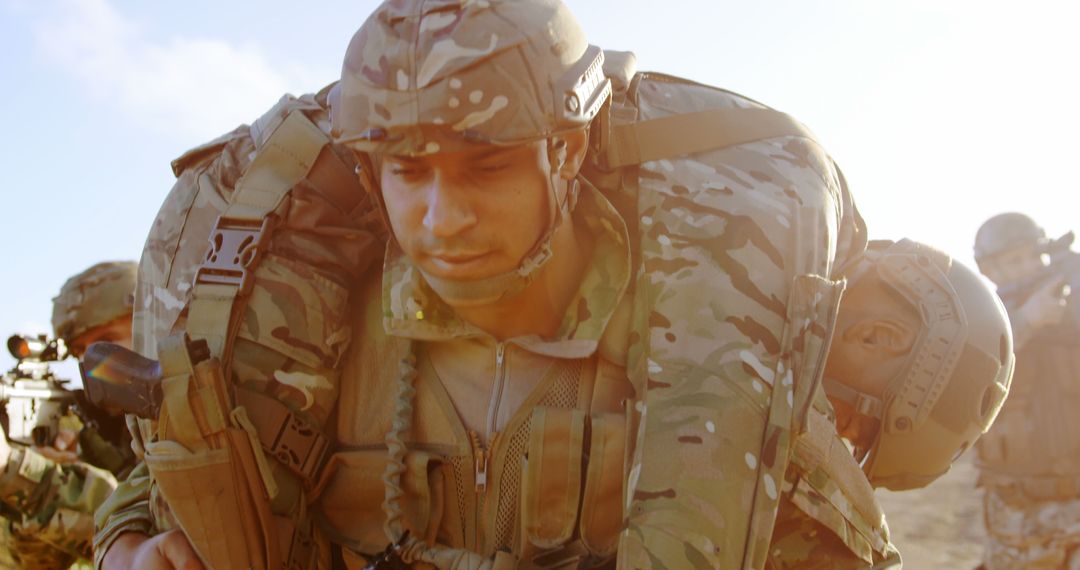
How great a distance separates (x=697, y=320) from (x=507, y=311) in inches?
22.7

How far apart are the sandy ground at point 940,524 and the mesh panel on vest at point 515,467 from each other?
1051 cm

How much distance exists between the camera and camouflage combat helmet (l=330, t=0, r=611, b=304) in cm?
294

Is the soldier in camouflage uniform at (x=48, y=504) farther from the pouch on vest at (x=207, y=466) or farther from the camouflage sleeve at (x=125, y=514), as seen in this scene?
the pouch on vest at (x=207, y=466)

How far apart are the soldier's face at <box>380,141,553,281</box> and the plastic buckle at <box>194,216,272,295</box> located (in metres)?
0.45

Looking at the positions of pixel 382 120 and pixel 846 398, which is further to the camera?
pixel 846 398

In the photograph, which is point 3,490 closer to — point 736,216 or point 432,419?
point 432,419

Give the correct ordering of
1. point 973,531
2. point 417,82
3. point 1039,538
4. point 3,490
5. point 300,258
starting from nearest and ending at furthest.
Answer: point 417,82
point 300,258
point 3,490
point 1039,538
point 973,531

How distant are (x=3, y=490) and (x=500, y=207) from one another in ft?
15.7

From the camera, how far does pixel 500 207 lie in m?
3.02

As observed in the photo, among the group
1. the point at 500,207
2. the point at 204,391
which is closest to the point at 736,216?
the point at 500,207

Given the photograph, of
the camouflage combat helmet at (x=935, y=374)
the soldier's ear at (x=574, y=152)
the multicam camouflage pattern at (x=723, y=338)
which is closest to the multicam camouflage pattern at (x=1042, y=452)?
the camouflage combat helmet at (x=935, y=374)

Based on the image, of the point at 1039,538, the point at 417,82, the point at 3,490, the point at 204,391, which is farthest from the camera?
the point at 1039,538

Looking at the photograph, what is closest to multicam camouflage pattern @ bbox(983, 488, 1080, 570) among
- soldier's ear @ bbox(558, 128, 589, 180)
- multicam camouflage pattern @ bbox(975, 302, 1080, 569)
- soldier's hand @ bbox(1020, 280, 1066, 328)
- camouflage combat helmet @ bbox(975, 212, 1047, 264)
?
multicam camouflage pattern @ bbox(975, 302, 1080, 569)

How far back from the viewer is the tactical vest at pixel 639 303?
2.90 meters
